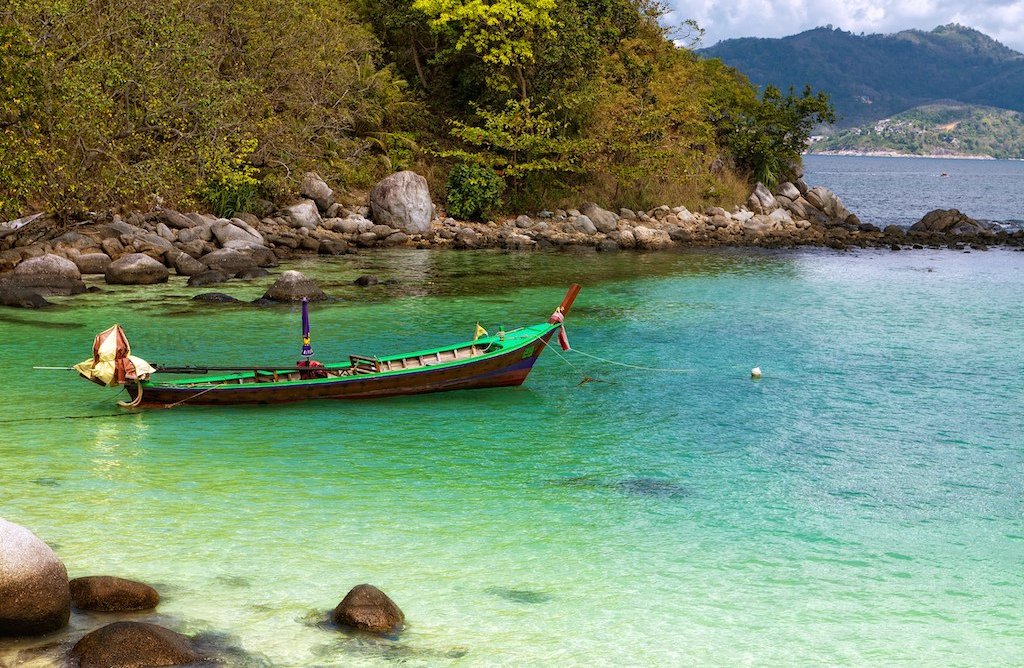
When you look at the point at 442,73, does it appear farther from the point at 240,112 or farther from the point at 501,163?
the point at 240,112

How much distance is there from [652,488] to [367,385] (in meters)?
6.28

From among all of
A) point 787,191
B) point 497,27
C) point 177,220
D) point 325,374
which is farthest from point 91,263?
point 787,191

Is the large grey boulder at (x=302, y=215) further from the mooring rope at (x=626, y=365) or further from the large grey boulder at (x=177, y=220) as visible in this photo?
the mooring rope at (x=626, y=365)

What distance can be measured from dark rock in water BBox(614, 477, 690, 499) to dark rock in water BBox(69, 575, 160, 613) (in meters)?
7.04

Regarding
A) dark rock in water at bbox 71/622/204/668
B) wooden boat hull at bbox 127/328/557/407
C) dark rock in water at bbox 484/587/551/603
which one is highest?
wooden boat hull at bbox 127/328/557/407

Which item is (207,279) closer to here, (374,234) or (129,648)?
(374,234)

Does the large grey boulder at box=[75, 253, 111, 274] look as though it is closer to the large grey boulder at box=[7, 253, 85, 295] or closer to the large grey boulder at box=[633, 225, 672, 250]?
the large grey boulder at box=[7, 253, 85, 295]

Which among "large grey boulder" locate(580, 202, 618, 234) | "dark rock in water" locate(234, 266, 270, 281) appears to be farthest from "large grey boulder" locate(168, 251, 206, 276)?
"large grey boulder" locate(580, 202, 618, 234)

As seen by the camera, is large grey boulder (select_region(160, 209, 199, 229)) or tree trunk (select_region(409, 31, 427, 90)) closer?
large grey boulder (select_region(160, 209, 199, 229))

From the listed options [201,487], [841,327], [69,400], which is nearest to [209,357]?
[69,400]

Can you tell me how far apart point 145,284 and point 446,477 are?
2022 centimetres

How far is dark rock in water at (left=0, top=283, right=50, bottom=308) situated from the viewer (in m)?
28.2

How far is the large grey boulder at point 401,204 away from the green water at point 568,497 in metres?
19.2

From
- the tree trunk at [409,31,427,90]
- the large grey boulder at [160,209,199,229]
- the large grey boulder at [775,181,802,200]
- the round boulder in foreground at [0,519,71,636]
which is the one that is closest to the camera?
the round boulder in foreground at [0,519,71,636]
